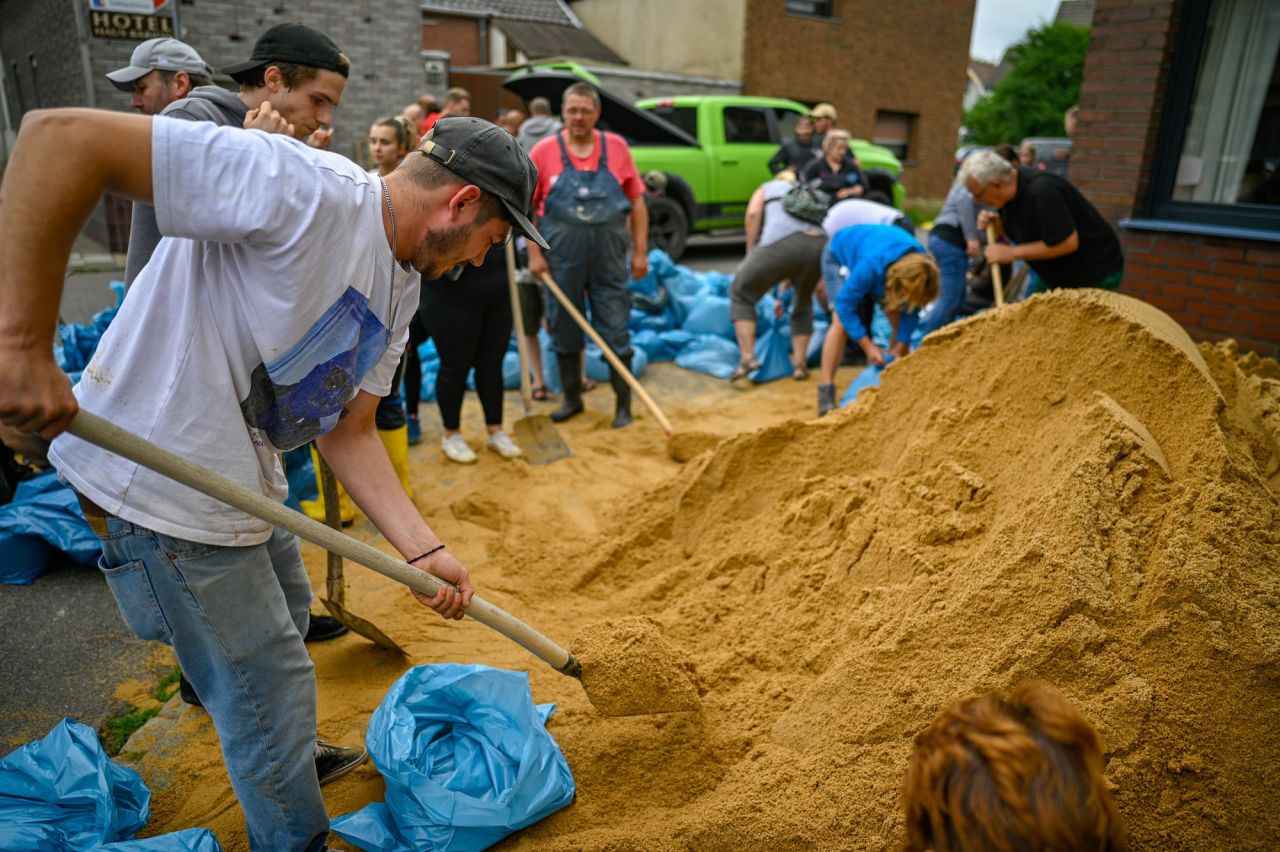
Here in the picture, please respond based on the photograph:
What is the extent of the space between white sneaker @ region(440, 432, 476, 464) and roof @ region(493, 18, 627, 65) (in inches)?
624

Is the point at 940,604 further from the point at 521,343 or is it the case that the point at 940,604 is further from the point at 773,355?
the point at 773,355

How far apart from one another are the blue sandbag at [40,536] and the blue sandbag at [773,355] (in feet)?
15.0

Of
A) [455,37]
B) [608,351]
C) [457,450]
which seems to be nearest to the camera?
[457,450]

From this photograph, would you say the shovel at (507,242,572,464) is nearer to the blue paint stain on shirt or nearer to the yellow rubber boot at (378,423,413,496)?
the yellow rubber boot at (378,423,413,496)

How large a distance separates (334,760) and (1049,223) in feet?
14.7

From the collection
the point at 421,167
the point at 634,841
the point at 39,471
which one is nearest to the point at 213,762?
the point at 634,841

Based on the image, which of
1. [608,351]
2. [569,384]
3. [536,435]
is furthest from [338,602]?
[569,384]

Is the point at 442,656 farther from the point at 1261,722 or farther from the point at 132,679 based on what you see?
the point at 1261,722

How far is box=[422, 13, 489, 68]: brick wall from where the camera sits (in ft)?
65.0

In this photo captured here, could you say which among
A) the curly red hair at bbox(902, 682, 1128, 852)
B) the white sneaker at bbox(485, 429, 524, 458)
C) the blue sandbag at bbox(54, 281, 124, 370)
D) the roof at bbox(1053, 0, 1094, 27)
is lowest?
the white sneaker at bbox(485, 429, 524, 458)

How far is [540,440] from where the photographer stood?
506 centimetres

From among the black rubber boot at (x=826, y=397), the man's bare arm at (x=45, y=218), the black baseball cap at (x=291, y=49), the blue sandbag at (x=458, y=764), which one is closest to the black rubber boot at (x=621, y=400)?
the black rubber boot at (x=826, y=397)

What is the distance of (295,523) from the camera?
1.60m

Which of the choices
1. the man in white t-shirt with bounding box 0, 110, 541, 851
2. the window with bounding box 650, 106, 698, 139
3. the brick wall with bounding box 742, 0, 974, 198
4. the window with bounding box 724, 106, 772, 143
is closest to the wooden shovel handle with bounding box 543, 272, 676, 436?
the man in white t-shirt with bounding box 0, 110, 541, 851
